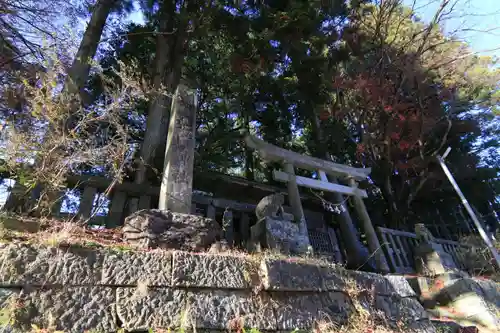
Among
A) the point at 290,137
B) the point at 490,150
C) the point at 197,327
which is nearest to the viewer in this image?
the point at 197,327

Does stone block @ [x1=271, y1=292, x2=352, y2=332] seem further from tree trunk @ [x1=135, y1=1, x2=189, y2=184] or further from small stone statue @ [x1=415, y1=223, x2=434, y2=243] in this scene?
small stone statue @ [x1=415, y1=223, x2=434, y2=243]

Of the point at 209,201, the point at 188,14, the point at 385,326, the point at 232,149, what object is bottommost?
the point at 385,326

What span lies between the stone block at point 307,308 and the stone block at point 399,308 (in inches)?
23.0

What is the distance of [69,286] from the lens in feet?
7.36

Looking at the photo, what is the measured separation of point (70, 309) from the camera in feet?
7.02

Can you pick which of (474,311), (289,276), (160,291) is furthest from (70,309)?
(474,311)

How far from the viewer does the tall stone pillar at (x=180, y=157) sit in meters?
4.02

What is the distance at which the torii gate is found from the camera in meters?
6.58

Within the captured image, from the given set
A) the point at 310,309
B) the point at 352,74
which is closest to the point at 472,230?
the point at 352,74

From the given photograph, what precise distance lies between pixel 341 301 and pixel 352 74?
8696 millimetres

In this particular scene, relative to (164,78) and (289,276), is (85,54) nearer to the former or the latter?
(164,78)

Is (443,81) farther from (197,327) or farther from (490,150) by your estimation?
(197,327)

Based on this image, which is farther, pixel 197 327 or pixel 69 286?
pixel 197 327

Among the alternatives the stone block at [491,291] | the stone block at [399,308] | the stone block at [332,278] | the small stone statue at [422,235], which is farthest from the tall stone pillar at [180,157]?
the small stone statue at [422,235]
